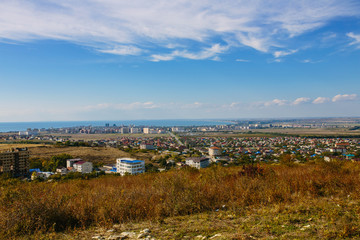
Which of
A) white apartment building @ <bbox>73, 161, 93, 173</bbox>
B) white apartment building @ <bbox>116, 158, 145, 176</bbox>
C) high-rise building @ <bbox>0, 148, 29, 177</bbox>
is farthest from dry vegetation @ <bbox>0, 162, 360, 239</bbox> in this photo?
high-rise building @ <bbox>0, 148, 29, 177</bbox>

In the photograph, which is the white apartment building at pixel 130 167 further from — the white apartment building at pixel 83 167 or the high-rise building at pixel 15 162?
the high-rise building at pixel 15 162

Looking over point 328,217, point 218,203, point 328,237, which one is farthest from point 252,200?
point 328,237

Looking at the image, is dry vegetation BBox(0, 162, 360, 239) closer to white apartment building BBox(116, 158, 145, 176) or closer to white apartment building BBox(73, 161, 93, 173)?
white apartment building BBox(116, 158, 145, 176)

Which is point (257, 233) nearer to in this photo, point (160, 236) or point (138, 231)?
Answer: point (160, 236)

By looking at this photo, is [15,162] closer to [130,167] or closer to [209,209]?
[130,167]

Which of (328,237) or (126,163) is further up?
(328,237)

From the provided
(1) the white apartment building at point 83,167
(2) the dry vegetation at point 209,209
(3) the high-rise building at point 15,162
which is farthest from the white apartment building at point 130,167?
(2) the dry vegetation at point 209,209
